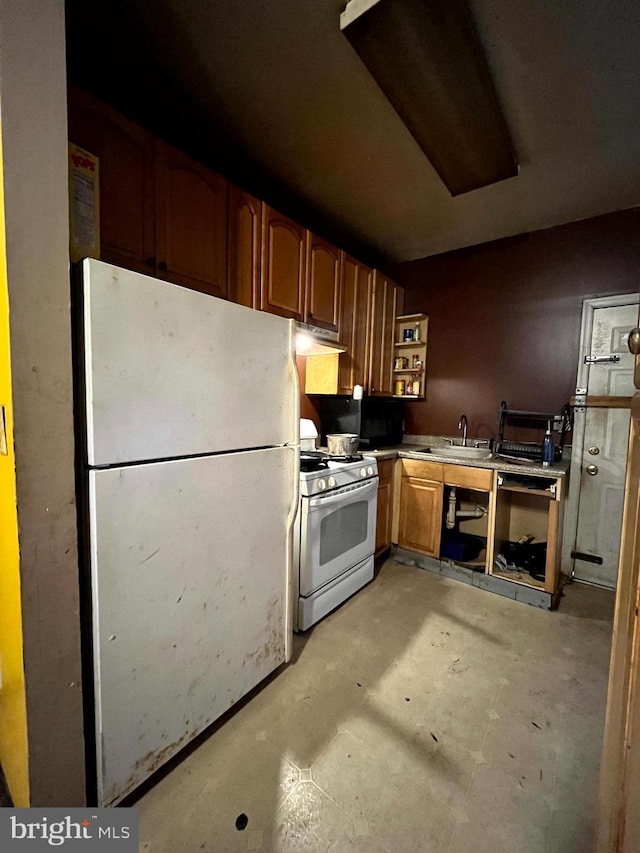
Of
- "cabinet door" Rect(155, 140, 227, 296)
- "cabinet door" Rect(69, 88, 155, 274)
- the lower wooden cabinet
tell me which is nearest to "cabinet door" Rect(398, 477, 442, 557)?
the lower wooden cabinet

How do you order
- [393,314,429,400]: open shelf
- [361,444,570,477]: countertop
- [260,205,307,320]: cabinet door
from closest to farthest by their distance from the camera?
[260,205,307,320]: cabinet door
[361,444,570,477]: countertop
[393,314,429,400]: open shelf

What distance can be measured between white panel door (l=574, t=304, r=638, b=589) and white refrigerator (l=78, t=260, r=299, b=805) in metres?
2.32

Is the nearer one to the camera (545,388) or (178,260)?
(178,260)

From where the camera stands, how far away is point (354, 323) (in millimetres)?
2688

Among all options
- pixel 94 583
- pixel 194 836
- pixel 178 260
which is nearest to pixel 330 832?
pixel 194 836

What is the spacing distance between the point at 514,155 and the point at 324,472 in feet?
6.58

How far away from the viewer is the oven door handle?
5.89 ft

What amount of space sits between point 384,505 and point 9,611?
2.18 metres

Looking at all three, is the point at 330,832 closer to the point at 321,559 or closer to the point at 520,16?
the point at 321,559

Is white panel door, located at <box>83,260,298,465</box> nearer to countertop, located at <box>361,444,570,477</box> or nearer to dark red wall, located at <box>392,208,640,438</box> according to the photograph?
countertop, located at <box>361,444,570,477</box>

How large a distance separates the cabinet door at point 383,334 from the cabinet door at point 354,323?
0.28ft

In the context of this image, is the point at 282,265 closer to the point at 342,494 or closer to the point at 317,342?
the point at 317,342

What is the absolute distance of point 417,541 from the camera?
2602 millimetres

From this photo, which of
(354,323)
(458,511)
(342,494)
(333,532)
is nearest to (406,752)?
(333,532)
